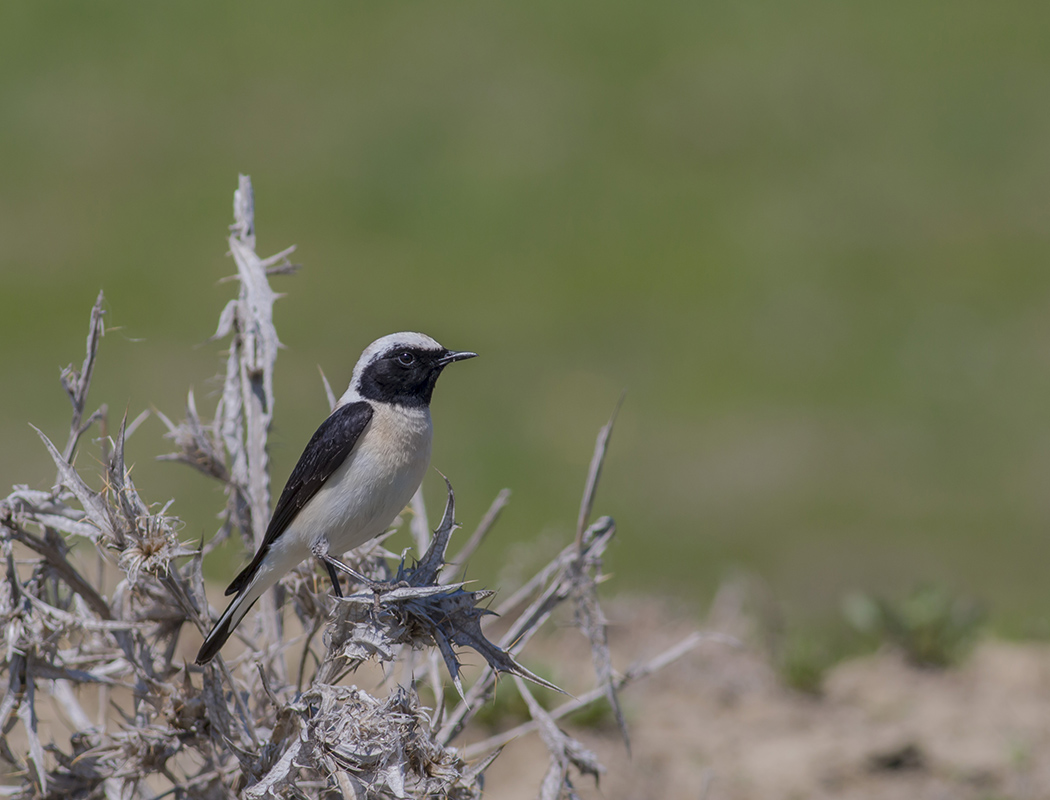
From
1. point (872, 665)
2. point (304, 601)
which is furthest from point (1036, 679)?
point (304, 601)

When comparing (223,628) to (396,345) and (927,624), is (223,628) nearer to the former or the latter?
(396,345)

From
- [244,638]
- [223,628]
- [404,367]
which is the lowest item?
[244,638]

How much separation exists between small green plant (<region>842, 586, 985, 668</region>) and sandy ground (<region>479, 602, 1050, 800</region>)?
0.30 feet

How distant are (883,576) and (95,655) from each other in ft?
26.7

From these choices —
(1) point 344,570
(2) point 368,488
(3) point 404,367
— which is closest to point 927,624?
(3) point 404,367

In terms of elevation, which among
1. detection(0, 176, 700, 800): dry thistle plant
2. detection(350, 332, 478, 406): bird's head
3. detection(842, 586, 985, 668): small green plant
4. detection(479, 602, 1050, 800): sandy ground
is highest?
detection(350, 332, 478, 406): bird's head

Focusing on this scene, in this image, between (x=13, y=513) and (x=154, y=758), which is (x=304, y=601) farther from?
(x=13, y=513)

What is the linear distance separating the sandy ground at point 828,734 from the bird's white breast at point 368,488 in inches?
77.9

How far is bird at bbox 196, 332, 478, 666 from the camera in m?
3.45

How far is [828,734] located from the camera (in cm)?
Result: 550

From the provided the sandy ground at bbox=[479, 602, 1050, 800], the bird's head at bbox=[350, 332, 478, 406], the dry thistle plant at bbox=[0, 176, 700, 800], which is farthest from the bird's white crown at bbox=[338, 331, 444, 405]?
the sandy ground at bbox=[479, 602, 1050, 800]

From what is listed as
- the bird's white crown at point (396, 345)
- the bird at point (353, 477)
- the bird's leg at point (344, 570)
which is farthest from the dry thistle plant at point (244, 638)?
the bird's white crown at point (396, 345)

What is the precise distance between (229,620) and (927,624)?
4.00 metres

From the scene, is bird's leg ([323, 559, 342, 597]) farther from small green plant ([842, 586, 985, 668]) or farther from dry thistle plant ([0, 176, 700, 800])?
small green plant ([842, 586, 985, 668])
